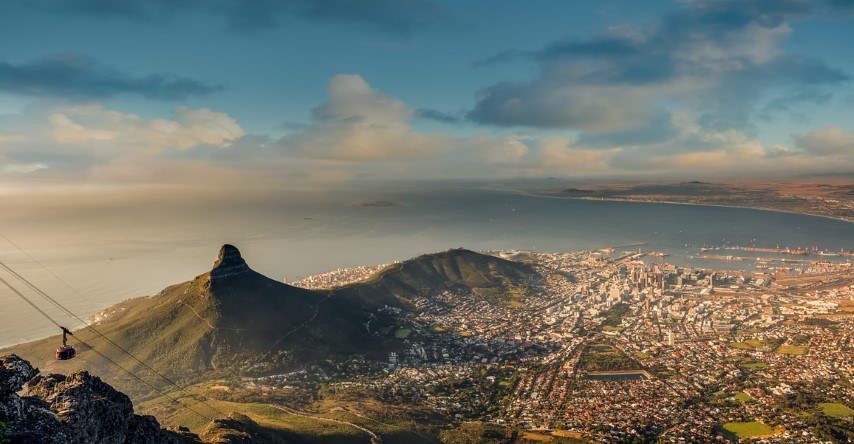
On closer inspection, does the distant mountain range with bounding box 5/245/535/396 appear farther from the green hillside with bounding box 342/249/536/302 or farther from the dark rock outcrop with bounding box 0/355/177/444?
the dark rock outcrop with bounding box 0/355/177/444

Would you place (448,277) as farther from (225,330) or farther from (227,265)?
(225,330)

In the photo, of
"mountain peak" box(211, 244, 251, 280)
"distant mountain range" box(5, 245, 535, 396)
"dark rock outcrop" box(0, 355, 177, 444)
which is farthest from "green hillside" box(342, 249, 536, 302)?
"dark rock outcrop" box(0, 355, 177, 444)

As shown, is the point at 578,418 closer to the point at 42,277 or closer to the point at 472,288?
the point at 472,288

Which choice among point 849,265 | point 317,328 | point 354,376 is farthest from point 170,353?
point 849,265

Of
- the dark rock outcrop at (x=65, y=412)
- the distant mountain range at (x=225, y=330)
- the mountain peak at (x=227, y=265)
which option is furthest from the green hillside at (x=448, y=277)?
the dark rock outcrop at (x=65, y=412)

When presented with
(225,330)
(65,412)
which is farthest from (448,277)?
(65,412)
